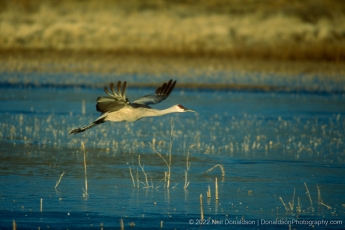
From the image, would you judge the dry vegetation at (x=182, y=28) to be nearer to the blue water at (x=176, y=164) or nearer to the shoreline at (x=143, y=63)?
the shoreline at (x=143, y=63)

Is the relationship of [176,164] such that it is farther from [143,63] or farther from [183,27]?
[183,27]

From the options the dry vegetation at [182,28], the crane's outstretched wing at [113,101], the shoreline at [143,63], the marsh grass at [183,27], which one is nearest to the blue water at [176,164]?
the crane's outstretched wing at [113,101]

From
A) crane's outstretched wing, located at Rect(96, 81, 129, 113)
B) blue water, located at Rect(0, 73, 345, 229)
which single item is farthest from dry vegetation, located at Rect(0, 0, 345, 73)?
crane's outstretched wing, located at Rect(96, 81, 129, 113)

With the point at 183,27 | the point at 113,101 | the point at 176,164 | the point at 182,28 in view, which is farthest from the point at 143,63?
the point at 113,101

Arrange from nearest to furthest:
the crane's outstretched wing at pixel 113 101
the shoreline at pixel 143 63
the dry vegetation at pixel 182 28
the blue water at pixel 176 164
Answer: the blue water at pixel 176 164 < the crane's outstretched wing at pixel 113 101 < the shoreline at pixel 143 63 < the dry vegetation at pixel 182 28

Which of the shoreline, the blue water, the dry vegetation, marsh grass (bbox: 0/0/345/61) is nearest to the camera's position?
the blue water

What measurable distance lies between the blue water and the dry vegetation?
19662mm

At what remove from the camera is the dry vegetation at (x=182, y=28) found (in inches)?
1583

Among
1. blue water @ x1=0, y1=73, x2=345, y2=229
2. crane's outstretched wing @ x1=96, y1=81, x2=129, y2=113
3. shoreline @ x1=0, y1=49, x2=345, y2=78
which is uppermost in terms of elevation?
shoreline @ x1=0, y1=49, x2=345, y2=78

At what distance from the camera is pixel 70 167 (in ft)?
36.2

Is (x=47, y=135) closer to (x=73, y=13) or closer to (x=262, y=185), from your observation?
(x=262, y=185)

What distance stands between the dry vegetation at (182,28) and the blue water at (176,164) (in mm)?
19662

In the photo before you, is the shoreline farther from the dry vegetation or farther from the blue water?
the blue water

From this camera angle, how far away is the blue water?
8359 millimetres
